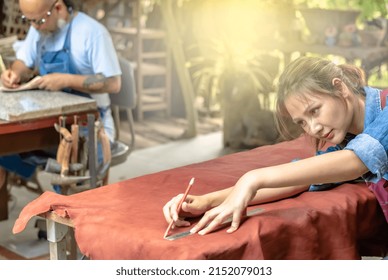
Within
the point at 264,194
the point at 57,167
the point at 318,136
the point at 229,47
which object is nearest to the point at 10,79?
the point at 57,167

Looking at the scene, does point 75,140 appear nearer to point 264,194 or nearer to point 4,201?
point 4,201

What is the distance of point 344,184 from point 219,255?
0.76m

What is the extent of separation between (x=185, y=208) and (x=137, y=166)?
12.5 feet

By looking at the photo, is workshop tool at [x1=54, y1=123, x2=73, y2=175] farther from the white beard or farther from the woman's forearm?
the woman's forearm

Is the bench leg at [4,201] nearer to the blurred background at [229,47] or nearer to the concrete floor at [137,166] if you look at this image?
the concrete floor at [137,166]

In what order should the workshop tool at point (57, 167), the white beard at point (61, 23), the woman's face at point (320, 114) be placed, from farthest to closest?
the white beard at point (61, 23)
the workshop tool at point (57, 167)
the woman's face at point (320, 114)

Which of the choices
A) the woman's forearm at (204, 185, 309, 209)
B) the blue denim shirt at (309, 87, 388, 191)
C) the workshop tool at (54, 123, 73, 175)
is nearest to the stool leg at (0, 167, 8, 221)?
the workshop tool at (54, 123, 73, 175)

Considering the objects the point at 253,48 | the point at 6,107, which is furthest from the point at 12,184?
the point at 253,48

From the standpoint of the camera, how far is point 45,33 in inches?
161

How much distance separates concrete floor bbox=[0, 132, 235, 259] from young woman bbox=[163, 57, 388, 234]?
213 cm

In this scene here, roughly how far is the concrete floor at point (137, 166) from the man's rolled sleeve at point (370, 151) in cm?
232

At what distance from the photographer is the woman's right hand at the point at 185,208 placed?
7.04 ft

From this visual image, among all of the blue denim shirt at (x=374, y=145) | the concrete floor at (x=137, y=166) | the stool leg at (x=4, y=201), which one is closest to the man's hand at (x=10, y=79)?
the stool leg at (x=4, y=201)

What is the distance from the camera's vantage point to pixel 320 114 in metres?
2.30
